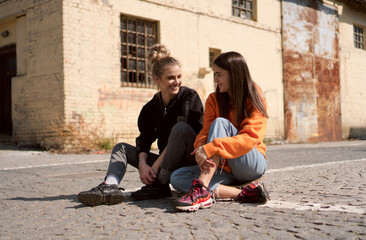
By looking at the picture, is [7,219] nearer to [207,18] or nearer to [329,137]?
[207,18]

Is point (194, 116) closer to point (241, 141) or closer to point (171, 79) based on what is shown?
point (171, 79)

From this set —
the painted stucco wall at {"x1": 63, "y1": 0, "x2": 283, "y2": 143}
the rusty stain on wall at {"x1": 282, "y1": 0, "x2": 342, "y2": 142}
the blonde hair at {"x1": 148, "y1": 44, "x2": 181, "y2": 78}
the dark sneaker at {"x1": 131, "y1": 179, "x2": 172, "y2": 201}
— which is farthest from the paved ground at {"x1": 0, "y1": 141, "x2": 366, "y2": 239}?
the rusty stain on wall at {"x1": 282, "y1": 0, "x2": 342, "y2": 142}

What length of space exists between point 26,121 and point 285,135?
895cm

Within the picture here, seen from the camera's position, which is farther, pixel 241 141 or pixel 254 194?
pixel 254 194

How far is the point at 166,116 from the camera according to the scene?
3143mm

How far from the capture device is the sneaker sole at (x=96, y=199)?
2779mm

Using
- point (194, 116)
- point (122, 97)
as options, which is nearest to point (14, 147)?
point (122, 97)

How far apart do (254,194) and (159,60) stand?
A: 4.13ft

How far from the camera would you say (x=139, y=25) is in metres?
10.8

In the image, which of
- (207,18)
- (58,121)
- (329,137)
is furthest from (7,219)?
(329,137)

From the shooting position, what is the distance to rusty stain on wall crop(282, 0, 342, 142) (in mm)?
14570

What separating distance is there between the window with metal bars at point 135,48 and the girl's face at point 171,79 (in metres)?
7.43

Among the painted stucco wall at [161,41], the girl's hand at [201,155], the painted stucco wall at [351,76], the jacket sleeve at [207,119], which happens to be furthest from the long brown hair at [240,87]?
the painted stucco wall at [351,76]

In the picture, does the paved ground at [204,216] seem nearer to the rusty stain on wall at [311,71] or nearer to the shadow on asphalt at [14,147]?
the shadow on asphalt at [14,147]
